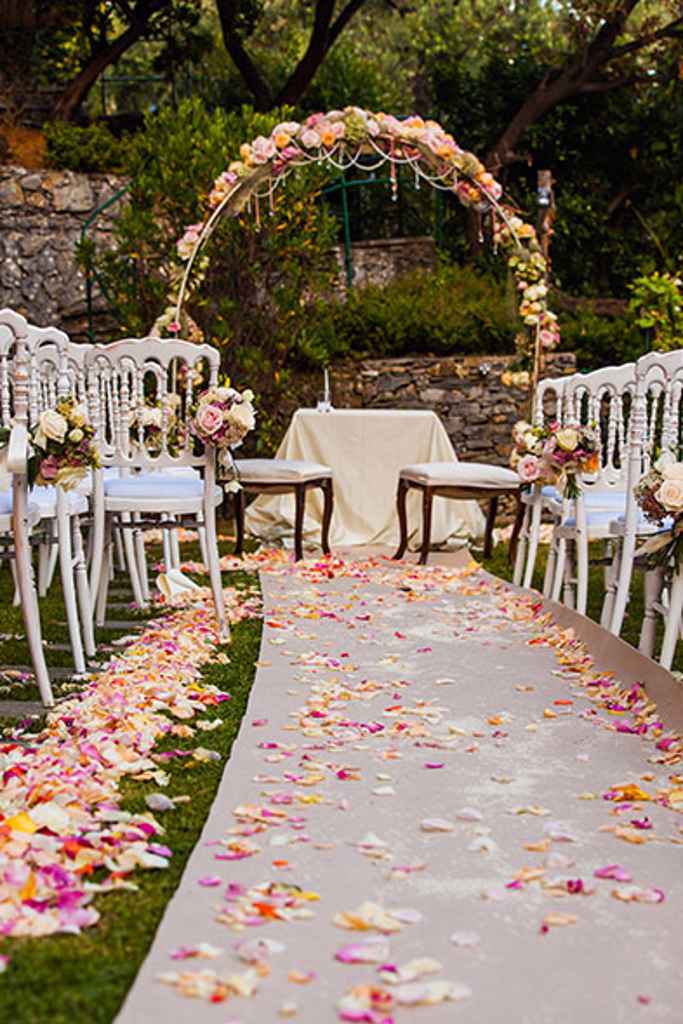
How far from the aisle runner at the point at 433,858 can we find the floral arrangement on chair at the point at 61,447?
89cm

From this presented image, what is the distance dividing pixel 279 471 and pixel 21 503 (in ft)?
11.1

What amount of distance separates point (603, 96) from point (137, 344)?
32.1 feet

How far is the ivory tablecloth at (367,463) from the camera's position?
26.2 ft

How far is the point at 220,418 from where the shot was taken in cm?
489

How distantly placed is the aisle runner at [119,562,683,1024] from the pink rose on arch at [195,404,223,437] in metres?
0.90

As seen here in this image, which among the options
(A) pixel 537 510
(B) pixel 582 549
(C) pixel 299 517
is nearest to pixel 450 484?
(C) pixel 299 517

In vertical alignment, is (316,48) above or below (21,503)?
above

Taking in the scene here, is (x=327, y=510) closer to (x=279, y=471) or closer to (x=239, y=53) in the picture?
(x=279, y=471)

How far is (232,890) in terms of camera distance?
2312mm

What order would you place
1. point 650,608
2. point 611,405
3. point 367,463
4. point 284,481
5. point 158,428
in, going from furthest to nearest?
point 367,463 < point 284,481 < point 611,405 < point 158,428 < point 650,608

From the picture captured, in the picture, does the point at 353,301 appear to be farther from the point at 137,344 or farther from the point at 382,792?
the point at 382,792

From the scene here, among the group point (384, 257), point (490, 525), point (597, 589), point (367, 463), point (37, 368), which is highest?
point (384, 257)

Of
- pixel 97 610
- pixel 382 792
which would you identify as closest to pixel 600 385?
pixel 97 610

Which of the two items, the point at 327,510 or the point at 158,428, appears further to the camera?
the point at 327,510
